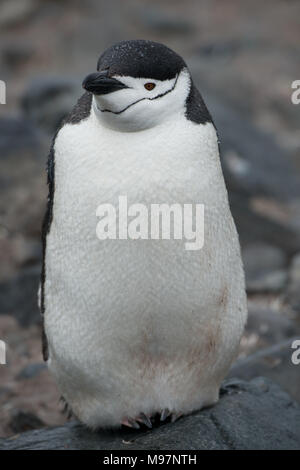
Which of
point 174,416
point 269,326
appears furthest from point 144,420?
point 269,326

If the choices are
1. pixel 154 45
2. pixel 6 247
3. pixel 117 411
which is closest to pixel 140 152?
pixel 154 45

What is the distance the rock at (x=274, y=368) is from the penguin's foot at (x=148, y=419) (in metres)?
1.40

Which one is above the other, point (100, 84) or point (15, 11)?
point (15, 11)

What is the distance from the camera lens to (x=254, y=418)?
3.65 meters

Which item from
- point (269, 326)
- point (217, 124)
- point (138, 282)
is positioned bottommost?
point (269, 326)

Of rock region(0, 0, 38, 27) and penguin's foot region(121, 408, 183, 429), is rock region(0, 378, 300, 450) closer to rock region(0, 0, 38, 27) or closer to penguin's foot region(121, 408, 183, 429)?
penguin's foot region(121, 408, 183, 429)

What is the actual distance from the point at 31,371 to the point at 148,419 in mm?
2306

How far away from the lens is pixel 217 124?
10.2 metres

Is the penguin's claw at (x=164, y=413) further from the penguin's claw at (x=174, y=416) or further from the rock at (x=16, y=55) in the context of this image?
the rock at (x=16, y=55)

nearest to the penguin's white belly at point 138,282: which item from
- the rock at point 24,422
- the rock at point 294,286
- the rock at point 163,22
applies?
the rock at point 24,422

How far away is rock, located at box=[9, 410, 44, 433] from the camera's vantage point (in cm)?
486

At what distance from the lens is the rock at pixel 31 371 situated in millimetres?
5660

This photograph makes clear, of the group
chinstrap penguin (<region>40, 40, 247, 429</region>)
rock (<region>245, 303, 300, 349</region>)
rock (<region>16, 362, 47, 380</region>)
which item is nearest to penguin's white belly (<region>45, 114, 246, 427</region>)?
chinstrap penguin (<region>40, 40, 247, 429</region>)

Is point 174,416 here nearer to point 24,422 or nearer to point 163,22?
point 24,422
